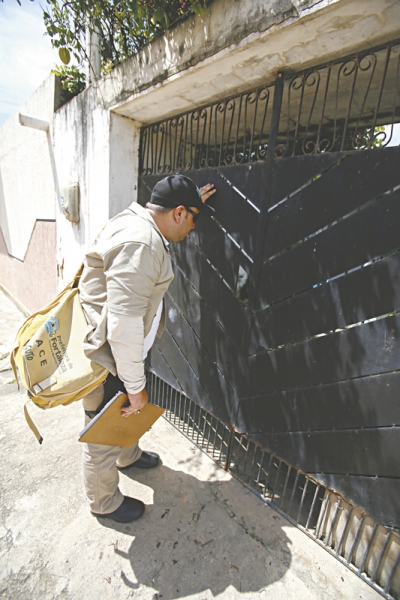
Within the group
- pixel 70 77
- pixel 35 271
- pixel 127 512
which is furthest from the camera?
pixel 35 271

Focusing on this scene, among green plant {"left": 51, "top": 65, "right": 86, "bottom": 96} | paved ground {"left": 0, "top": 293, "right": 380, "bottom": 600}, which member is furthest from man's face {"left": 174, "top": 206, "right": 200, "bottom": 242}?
green plant {"left": 51, "top": 65, "right": 86, "bottom": 96}

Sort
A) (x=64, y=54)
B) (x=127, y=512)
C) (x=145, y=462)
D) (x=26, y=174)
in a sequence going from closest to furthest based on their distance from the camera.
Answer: (x=127, y=512) < (x=145, y=462) < (x=64, y=54) < (x=26, y=174)

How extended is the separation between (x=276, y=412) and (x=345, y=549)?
86 cm

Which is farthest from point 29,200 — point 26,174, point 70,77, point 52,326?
point 52,326

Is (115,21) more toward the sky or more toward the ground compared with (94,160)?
more toward the sky

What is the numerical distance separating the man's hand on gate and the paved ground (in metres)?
0.82

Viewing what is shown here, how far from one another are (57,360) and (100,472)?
75 centimetres

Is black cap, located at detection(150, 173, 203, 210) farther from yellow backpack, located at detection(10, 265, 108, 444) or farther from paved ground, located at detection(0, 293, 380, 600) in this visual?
paved ground, located at detection(0, 293, 380, 600)

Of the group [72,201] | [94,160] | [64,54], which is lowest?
[72,201]

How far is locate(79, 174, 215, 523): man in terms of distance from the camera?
1537mm

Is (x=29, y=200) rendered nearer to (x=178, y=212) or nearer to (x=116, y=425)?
(x=178, y=212)

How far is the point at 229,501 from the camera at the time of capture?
2270 millimetres

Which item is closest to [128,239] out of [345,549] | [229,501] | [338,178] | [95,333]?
[95,333]

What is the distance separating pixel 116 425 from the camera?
1809mm
